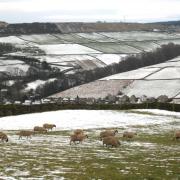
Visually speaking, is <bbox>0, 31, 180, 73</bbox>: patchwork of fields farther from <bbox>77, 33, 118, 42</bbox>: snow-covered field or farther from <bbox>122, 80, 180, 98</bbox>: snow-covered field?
<bbox>122, 80, 180, 98</bbox>: snow-covered field

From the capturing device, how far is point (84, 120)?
5731 cm

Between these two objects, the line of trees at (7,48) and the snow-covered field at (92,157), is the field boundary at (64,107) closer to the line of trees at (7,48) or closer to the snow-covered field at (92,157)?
the snow-covered field at (92,157)

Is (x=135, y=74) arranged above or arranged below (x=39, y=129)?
above

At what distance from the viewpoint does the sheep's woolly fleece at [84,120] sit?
53169 millimetres

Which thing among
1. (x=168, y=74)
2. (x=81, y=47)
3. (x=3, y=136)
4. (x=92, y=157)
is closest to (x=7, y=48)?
(x=81, y=47)

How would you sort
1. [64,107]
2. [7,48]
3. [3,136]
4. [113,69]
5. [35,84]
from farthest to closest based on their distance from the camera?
[7,48]
[113,69]
[35,84]
[64,107]
[3,136]

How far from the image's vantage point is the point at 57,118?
190 ft

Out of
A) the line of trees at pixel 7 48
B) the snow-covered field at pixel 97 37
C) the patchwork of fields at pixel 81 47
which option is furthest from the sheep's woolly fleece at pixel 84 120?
the snow-covered field at pixel 97 37

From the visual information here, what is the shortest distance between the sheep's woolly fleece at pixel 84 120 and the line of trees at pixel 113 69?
53.6 meters

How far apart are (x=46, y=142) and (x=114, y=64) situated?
114 metres

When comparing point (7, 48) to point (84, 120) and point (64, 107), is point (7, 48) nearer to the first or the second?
point (64, 107)

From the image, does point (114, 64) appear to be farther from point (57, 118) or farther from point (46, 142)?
point (46, 142)

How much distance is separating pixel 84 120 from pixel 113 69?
90.3m

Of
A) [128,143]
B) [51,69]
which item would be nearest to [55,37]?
[51,69]
